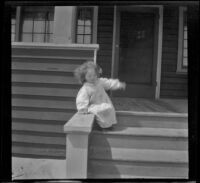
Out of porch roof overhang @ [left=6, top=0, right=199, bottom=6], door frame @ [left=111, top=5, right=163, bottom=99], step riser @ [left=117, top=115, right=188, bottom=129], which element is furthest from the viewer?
step riser @ [left=117, top=115, right=188, bottom=129]

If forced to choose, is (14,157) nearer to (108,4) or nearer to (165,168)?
(165,168)

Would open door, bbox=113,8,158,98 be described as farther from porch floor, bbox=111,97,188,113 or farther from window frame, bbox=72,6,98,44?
window frame, bbox=72,6,98,44

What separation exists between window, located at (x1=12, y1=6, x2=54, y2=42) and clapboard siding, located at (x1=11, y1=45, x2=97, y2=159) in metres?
0.10

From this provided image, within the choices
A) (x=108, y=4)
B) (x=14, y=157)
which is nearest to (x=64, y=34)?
(x=108, y=4)

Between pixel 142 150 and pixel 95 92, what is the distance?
63cm

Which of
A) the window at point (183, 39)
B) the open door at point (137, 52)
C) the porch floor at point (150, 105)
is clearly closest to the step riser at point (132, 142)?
the porch floor at point (150, 105)

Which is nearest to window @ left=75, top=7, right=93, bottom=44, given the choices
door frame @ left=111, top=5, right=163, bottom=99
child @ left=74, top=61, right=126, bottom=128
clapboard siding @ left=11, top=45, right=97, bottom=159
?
clapboard siding @ left=11, top=45, right=97, bottom=159

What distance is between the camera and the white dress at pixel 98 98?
6.86ft

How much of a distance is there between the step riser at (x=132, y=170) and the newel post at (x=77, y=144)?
9 centimetres

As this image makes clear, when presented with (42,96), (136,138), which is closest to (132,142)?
(136,138)

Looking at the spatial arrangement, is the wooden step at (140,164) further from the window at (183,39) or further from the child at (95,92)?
the window at (183,39)

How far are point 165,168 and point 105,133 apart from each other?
57 centimetres

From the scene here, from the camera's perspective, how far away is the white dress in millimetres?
2092

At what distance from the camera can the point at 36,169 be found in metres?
2.06
